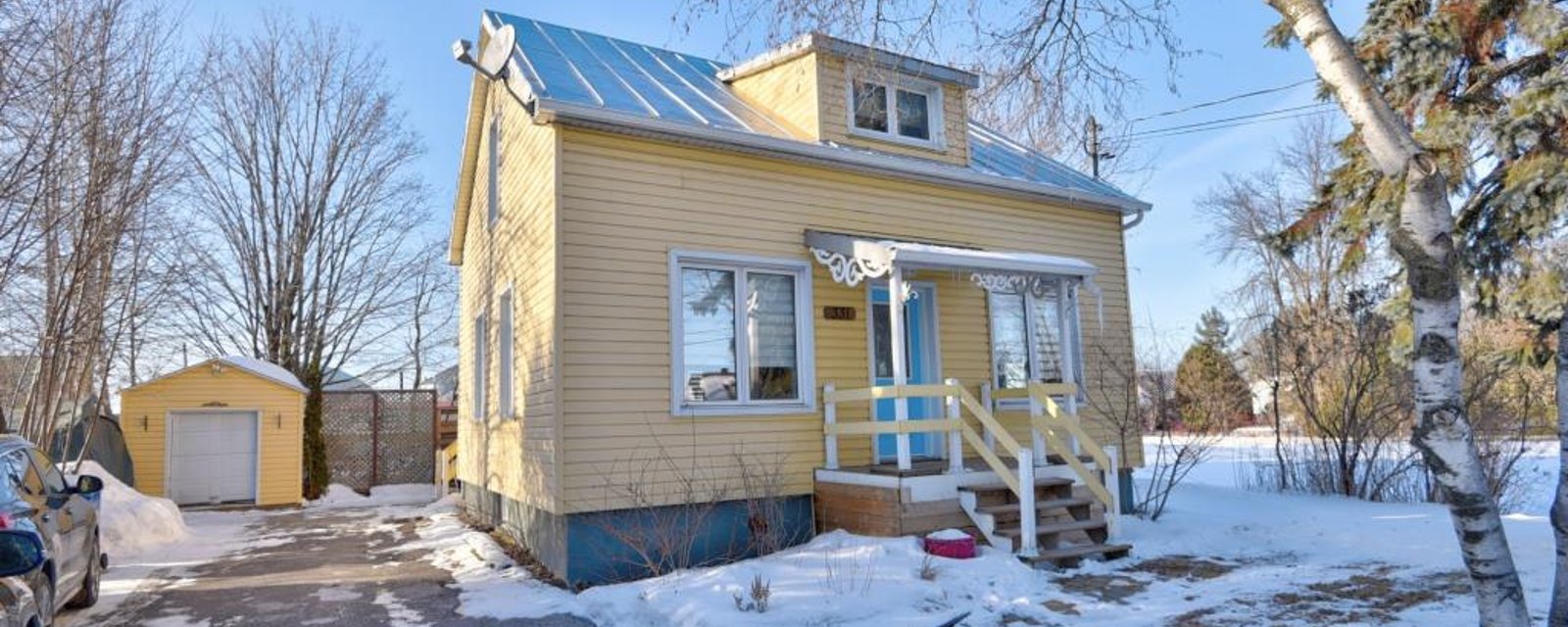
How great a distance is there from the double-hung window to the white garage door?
43.0 feet

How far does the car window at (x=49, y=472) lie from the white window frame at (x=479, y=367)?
477 centimetres

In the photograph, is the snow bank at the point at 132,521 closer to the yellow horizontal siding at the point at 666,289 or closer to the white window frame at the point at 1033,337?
the yellow horizontal siding at the point at 666,289

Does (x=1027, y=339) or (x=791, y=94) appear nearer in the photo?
(x=791, y=94)

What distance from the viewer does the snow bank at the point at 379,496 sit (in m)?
16.6

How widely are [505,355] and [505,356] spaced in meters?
0.01

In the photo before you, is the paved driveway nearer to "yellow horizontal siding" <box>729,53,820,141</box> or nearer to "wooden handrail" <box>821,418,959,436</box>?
"wooden handrail" <box>821,418,959,436</box>

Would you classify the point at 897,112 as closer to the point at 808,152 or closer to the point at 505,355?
the point at 808,152

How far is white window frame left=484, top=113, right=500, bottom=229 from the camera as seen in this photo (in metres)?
11.0

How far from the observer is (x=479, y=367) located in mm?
12125

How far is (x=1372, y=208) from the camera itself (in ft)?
30.2

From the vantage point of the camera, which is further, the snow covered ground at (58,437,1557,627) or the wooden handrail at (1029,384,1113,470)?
the wooden handrail at (1029,384,1113,470)

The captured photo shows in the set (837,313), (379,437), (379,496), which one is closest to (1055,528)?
(837,313)

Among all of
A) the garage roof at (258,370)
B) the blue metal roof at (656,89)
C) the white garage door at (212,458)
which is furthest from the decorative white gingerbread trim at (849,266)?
the white garage door at (212,458)

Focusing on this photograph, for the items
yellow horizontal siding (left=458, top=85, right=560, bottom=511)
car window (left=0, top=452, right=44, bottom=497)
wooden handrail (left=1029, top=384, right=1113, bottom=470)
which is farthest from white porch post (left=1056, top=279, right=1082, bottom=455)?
car window (left=0, top=452, right=44, bottom=497)
